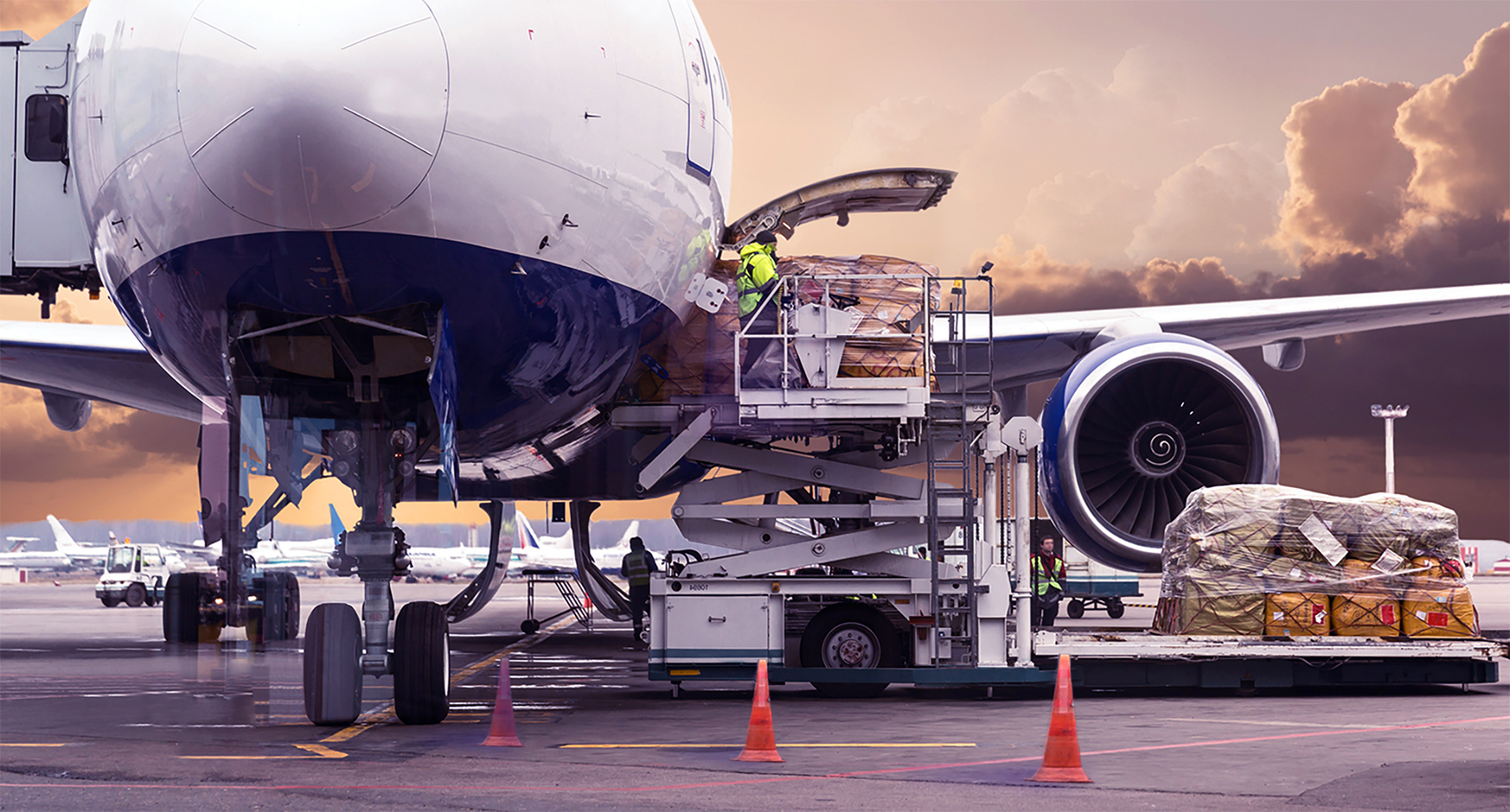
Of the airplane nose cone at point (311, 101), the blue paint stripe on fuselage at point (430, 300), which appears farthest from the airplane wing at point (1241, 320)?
the airplane nose cone at point (311, 101)

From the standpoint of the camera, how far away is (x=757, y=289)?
10.4m

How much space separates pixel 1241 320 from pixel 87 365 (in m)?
11.5

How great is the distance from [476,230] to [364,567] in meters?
2.75

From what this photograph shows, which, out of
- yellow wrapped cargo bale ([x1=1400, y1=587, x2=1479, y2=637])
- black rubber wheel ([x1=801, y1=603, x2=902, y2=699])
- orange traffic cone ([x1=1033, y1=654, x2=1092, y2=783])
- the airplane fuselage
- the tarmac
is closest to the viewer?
the tarmac

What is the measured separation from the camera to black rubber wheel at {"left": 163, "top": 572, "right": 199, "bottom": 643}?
19734mm

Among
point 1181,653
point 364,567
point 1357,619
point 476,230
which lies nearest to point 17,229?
point 364,567

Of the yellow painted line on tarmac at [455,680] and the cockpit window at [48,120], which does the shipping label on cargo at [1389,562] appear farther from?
A: the cockpit window at [48,120]

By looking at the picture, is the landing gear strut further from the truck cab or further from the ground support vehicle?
the truck cab

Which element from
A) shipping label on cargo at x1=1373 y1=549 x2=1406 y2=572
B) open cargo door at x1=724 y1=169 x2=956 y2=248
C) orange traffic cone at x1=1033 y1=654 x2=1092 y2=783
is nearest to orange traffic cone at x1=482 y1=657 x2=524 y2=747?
orange traffic cone at x1=1033 y1=654 x2=1092 y2=783

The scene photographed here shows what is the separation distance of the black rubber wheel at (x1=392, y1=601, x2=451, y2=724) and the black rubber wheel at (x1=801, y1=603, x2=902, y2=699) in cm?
328

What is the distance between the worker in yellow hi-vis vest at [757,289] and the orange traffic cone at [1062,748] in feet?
13.3

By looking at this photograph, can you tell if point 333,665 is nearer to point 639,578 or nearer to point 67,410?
point 67,410

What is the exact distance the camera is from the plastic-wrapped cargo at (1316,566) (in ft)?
38.7

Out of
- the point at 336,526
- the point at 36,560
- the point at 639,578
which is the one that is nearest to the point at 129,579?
the point at 639,578
